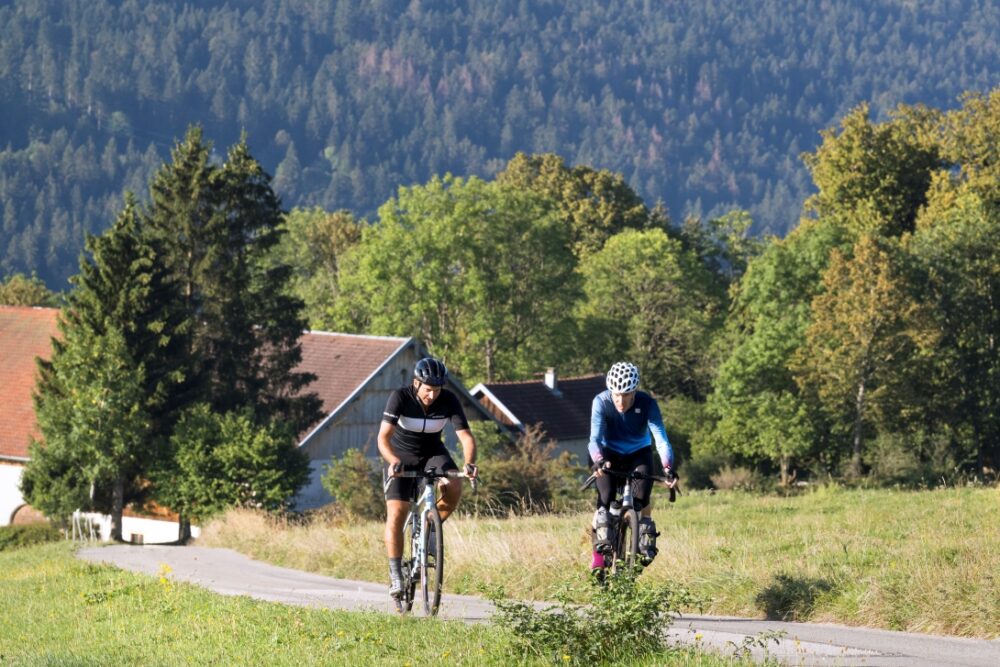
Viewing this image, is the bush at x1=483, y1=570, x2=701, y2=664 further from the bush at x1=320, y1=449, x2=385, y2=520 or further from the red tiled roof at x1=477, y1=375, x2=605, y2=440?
A: the red tiled roof at x1=477, y1=375, x2=605, y2=440

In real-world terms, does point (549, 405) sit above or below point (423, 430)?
above

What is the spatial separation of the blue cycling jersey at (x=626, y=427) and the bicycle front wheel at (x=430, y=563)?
127 cm

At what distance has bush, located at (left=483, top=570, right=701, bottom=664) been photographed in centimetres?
874

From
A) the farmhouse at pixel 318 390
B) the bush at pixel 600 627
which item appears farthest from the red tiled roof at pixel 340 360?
the bush at pixel 600 627

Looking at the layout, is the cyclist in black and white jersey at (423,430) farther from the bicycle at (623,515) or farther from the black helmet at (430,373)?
the bicycle at (623,515)

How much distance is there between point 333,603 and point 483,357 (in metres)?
59.2

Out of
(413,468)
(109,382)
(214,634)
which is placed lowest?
(214,634)

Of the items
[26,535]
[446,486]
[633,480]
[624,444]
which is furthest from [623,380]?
[26,535]

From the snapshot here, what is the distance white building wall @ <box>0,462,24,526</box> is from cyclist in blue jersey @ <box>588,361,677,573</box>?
133 ft

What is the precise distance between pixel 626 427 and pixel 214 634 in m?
3.33

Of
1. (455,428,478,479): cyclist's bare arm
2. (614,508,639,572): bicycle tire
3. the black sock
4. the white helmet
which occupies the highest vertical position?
the white helmet

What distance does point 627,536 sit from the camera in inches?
451

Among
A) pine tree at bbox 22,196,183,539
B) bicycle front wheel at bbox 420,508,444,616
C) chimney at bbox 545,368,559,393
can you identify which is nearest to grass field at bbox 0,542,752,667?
bicycle front wheel at bbox 420,508,444,616

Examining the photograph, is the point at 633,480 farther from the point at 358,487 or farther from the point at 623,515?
the point at 358,487
